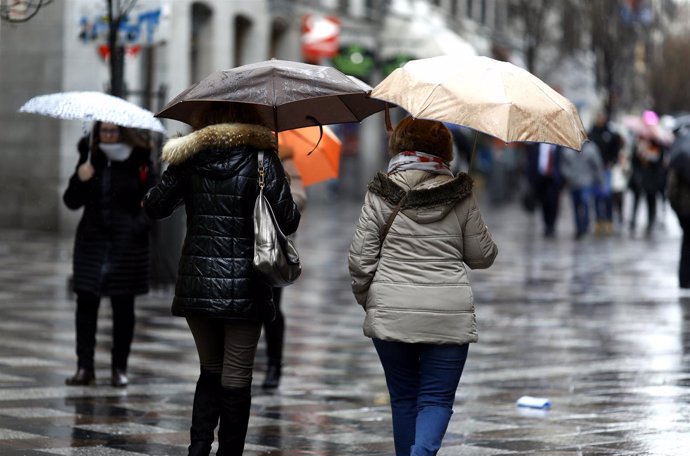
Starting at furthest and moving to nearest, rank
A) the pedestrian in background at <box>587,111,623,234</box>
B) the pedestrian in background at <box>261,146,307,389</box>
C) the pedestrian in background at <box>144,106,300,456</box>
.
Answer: the pedestrian in background at <box>587,111,623,234</box> → the pedestrian in background at <box>261,146,307,389</box> → the pedestrian in background at <box>144,106,300,456</box>

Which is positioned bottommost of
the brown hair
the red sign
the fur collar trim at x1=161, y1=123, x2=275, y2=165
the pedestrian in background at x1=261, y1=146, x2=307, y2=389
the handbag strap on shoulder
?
the pedestrian in background at x1=261, y1=146, x2=307, y2=389

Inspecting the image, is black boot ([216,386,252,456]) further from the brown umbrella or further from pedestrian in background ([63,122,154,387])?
pedestrian in background ([63,122,154,387])

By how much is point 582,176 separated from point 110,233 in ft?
57.1

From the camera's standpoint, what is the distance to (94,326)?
9836 millimetres

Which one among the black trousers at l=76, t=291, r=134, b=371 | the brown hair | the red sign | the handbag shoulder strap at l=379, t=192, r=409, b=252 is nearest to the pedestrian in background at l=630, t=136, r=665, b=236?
the red sign

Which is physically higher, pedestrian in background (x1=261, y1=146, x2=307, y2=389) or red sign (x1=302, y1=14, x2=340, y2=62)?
red sign (x1=302, y1=14, x2=340, y2=62)

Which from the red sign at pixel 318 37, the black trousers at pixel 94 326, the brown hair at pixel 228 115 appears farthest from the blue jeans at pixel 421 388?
the red sign at pixel 318 37

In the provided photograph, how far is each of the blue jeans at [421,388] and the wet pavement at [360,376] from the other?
1.22 meters

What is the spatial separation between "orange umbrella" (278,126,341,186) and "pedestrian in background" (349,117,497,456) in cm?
337

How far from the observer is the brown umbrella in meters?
6.81

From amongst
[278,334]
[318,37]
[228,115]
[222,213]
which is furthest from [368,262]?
[318,37]

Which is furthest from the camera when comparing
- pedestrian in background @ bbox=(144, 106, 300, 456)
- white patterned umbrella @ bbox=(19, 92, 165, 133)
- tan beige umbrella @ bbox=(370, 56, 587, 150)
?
white patterned umbrella @ bbox=(19, 92, 165, 133)

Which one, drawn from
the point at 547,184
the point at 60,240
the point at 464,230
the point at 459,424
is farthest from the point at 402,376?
the point at 547,184

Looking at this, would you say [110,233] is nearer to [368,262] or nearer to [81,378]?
[81,378]
